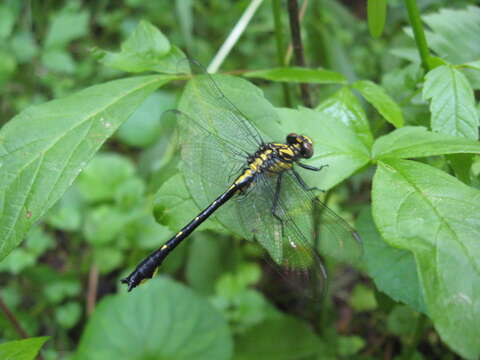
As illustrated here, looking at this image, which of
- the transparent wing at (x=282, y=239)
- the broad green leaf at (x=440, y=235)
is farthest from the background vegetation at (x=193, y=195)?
the transparent wing at (x=282, y=239)

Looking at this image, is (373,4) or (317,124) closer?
(317,124)

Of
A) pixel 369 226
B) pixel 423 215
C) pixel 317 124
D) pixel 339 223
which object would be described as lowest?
pixel 369 226

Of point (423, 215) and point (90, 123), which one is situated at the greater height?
point (90, 123)

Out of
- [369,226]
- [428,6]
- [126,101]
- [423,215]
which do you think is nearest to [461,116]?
[423,215]

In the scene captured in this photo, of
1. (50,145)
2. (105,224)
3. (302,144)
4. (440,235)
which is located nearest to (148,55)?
(50,145)

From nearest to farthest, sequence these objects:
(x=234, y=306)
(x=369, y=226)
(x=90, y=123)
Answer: (x=90, y=123)
(x=369, y=226)
(x=234, y=306)

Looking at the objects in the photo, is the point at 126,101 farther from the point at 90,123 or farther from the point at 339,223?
the point at 339,223

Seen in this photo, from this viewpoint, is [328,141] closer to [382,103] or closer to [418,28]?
[382,103]

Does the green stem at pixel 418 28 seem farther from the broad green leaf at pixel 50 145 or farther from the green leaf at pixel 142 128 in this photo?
the green leaf at pixel 142 128
